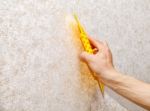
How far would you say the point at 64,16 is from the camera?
79cm

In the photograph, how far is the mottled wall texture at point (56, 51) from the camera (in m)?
0.66

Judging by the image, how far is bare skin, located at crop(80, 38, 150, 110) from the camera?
0.81 m

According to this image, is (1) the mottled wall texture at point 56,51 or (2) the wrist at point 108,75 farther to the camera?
(2) the wrist at point 108,75

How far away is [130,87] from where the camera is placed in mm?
819

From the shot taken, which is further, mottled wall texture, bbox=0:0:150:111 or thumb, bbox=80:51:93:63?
thumb, bbox=80:51:93:63

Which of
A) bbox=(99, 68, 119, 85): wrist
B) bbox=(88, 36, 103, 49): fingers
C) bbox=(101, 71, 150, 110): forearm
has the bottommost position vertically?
bbox=(101, 71, 150, 110): forearm

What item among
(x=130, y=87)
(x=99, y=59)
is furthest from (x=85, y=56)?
(x=130, y=87)

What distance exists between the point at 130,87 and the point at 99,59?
11 centimetres

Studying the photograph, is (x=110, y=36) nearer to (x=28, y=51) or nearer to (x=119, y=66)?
(x=119, y=66)

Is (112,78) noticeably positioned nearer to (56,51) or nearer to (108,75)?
(108,75)

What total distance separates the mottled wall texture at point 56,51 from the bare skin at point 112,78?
0.04 metres

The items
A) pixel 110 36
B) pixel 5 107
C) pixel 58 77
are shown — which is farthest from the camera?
pixel 110 36

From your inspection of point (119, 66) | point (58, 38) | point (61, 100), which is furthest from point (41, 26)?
point (119, 66)

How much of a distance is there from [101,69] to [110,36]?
17cm
